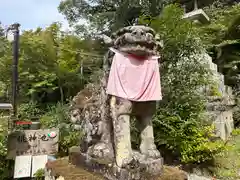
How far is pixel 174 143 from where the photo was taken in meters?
4.74

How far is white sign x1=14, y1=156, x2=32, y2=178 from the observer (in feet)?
12.8

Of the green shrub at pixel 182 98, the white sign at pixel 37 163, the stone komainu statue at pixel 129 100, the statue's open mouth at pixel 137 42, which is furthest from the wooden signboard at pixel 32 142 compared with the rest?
the statue's open mouth at pixel 137 42

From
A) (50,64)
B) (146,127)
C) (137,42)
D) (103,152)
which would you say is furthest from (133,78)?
(50,64)

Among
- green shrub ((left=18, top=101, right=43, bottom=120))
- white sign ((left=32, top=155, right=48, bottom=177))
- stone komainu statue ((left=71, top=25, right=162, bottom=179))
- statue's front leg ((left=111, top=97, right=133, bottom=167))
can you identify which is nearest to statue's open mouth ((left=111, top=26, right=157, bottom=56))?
stone komainu statue ((left=71, top=25, right=162, bottom=179))

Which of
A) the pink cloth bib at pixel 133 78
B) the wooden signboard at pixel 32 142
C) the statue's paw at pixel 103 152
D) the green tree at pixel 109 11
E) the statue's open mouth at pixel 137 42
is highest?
the green tree at pixel 109 11

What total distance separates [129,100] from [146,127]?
391 millimetres

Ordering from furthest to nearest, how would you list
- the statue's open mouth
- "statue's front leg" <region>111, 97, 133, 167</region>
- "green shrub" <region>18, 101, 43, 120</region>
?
"green shrub" <region>18, 101, 43, 120</region> < the statue's open mouth < "statue's front leg" <region>111, 97, 133, 167</region>

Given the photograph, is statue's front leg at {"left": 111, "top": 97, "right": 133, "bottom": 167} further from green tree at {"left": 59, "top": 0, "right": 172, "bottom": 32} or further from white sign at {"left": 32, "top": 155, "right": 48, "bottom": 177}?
green tree at {"left": 59, "top": 0, "right": 172, "bottom": 32}

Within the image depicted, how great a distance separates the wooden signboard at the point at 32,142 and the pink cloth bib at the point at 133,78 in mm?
2476

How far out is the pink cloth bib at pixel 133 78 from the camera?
2.31 m

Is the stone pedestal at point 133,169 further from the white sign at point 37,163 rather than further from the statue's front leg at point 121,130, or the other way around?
the white sign at point 37,163

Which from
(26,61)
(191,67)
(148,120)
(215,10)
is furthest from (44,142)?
(215,10)

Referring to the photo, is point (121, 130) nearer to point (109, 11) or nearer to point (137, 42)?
point (137, 42)

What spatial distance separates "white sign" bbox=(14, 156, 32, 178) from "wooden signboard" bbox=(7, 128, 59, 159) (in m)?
0.12
